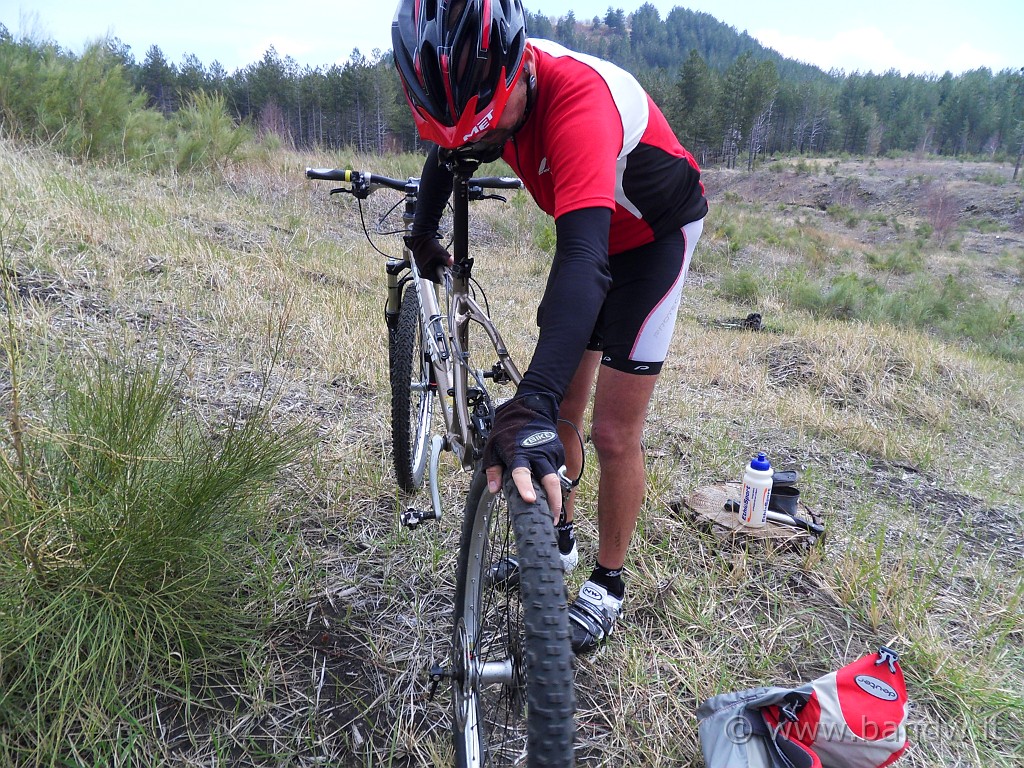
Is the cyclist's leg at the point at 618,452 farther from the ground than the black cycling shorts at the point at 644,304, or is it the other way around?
the black cycling shorts at the point at 644,304

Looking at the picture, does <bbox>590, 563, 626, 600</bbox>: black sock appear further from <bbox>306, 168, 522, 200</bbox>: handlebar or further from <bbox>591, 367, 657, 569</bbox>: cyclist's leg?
<bbox>306, 168, 522, 200</bbox>: handlebar

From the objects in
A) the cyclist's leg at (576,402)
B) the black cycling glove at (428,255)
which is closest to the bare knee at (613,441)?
the cyclist's leg at (576,402)

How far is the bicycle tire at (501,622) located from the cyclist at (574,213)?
110 mm

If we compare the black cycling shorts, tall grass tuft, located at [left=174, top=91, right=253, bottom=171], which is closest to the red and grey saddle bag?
the black cycling shorts

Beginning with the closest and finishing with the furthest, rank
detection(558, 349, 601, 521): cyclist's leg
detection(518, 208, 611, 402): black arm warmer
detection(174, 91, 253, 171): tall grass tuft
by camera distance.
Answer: detection(518, 208, 611, 402): black arm warmer, detection(558, 349, 601, 521): cyclist's leg, detection(174, 91, 253, 171): tall grass tuft

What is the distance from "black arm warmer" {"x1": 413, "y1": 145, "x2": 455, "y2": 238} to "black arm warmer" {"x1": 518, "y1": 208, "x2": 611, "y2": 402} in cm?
106

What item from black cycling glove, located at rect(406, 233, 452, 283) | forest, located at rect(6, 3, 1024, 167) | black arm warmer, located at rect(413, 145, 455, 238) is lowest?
black cycling glove, located at rect(406, 233, 452, 283)

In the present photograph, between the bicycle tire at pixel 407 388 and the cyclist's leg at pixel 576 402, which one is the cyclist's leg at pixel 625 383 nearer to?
the cyclist's leg at pixel 576 402

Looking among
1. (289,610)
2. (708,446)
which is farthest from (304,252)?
(289,610)

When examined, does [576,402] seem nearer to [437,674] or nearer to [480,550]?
[480,550]

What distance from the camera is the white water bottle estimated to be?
2633mm

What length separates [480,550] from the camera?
1.62 metres

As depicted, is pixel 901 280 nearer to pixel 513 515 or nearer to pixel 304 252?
pixel 304 252

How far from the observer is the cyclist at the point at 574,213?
1343 millimetres
